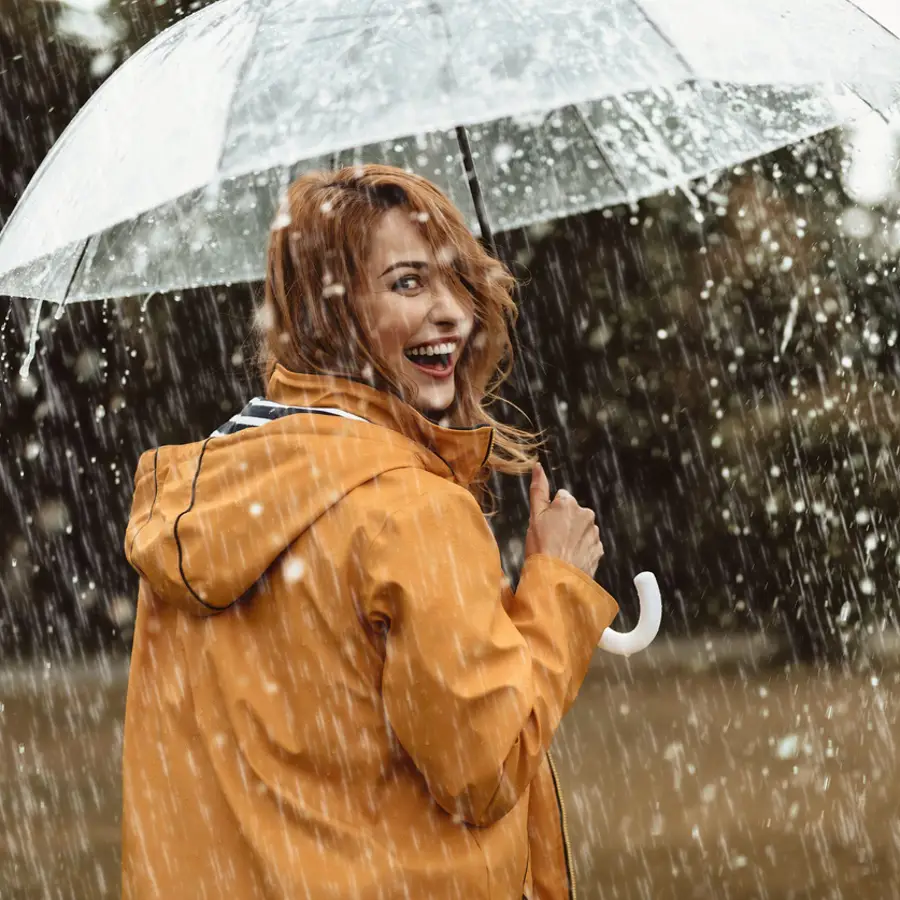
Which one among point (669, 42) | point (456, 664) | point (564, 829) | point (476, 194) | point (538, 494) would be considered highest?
point (669, 42)

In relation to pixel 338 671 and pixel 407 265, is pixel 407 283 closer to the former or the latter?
pixel 407 265

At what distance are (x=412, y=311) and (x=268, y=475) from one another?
43cm

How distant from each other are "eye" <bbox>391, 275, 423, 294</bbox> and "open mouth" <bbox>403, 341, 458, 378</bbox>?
10 centimetres

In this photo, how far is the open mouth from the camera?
224cm

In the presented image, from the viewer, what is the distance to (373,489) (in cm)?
192

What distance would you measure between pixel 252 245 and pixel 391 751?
1699 millimetres

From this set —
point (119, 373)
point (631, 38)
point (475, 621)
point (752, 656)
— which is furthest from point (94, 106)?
point (752, 656)

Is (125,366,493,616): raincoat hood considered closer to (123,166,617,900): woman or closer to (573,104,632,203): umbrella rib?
(123,166,617,900): woman

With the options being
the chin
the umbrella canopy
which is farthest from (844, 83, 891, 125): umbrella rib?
the chin

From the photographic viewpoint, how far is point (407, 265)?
222 cm

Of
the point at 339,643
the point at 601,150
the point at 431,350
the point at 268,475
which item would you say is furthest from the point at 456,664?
the point at 601,150

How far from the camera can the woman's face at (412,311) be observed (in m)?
2.19

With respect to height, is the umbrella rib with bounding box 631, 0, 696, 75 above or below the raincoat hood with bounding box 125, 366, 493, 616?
above

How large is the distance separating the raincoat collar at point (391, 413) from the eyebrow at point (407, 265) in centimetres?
22
